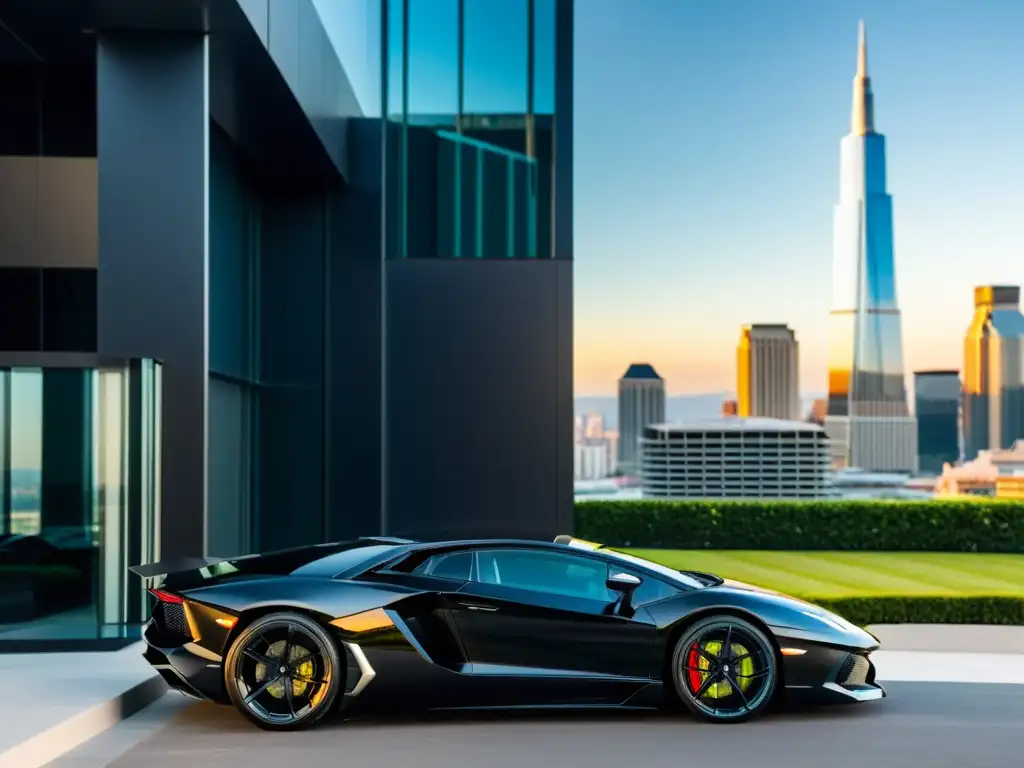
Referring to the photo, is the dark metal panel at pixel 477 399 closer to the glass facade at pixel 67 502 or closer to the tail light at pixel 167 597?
the glass facade at pixel 67 502

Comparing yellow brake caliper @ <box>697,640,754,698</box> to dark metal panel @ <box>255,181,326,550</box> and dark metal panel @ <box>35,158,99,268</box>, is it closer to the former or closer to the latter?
dark metal panel @ <box>35,158,99,268</box>

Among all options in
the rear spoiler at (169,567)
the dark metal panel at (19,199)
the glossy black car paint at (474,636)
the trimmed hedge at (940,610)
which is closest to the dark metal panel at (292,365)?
the dark metal panel at (19,199)

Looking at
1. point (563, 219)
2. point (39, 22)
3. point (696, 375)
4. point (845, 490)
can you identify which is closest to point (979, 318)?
point (845, 490)

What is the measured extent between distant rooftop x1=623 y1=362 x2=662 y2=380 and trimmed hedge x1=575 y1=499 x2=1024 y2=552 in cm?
4092

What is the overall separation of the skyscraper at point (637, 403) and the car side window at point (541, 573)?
6197 cm

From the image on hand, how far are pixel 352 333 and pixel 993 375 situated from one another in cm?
11572

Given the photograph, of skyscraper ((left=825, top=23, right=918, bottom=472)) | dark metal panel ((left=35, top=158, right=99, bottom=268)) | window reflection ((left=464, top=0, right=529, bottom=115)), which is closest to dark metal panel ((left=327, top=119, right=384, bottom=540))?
window reflection ((left=464, top=0, right=529, bottom=115))

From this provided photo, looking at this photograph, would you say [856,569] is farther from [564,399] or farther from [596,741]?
[596,741]

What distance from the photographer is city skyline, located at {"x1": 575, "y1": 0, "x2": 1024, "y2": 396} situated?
2544 inches

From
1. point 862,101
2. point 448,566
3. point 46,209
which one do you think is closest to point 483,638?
point 448,566

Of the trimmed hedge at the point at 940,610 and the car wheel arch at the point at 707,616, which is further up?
the car wheel arch at the point at 707,616

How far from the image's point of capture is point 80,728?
7391 mm

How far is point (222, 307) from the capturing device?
15.9 metres

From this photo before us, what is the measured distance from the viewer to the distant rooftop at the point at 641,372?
71925mm
